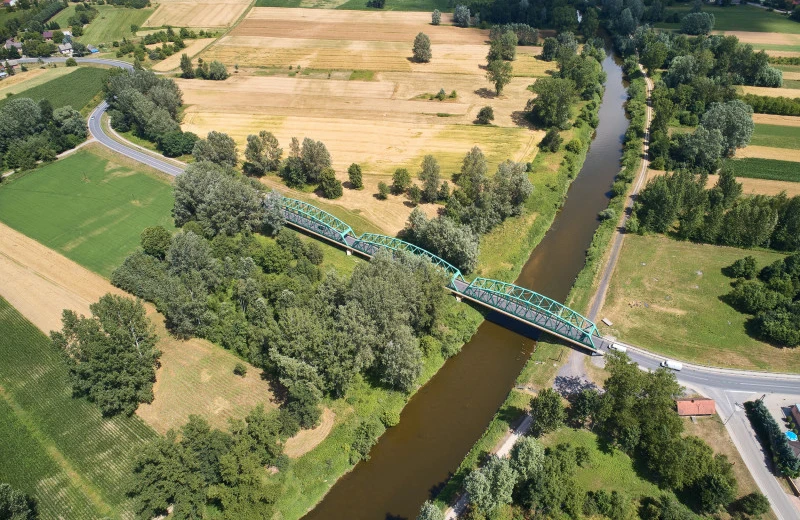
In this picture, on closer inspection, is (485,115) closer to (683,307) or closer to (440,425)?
(683,307)

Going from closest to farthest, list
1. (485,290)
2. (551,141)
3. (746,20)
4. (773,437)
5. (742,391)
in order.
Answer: (773,437) < (742,391) < (485,290) < (551,141) < (746,20)

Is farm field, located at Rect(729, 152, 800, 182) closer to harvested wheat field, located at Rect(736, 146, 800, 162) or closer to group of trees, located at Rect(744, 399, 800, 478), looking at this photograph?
harvested wheat field, located at Rect(736, 146, 800, 162)

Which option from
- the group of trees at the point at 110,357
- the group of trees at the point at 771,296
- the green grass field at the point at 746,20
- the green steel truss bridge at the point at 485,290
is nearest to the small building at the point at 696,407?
the green steel truss bridge at the point at 485,290

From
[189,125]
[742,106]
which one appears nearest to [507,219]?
[742,106]

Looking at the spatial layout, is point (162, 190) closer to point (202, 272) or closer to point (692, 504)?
point (202, 272)

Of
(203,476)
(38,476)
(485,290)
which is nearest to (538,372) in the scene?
(485,290)

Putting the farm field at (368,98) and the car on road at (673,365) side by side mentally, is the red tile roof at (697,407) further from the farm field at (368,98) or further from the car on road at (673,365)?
the farm field at (368,98)
